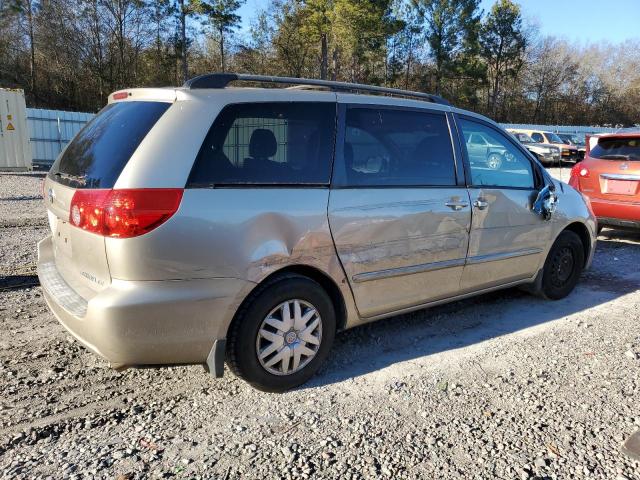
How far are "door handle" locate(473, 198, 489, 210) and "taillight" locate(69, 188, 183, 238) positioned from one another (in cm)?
234

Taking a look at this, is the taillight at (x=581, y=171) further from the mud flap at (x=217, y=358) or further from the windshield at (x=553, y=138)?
the windshield at (x=553, y=138)

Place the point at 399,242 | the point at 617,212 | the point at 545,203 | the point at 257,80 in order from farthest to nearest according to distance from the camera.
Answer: the point at 617,212 → the point at 545,203 → the point at 399,242 → the point at 257,80

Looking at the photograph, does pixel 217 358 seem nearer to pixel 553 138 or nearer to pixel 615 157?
pixel 615 157

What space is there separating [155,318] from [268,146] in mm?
1164

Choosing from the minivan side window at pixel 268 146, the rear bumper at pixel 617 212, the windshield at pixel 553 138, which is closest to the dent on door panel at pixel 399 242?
the minivan side window at pixel 268 146

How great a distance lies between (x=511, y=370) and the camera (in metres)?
3.55

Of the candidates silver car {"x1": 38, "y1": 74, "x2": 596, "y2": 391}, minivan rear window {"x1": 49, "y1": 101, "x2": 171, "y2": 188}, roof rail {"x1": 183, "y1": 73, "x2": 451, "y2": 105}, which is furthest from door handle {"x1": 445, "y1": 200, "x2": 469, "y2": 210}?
minivan rear window {"x1": 49, "y1": 101, "x2": 171, "y2": 188}

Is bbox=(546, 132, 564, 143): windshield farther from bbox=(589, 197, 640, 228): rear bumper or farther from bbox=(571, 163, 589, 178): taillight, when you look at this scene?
bbox=(589, 197, 640, 228): rear bumper

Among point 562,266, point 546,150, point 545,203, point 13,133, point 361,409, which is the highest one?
point 13,133

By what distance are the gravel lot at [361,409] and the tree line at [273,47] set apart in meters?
28.3

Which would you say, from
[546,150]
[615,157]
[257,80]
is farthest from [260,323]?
[546,150]

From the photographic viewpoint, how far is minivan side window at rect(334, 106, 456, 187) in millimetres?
3387

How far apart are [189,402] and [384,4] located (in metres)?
40.3

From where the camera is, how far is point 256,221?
287 centimetres
